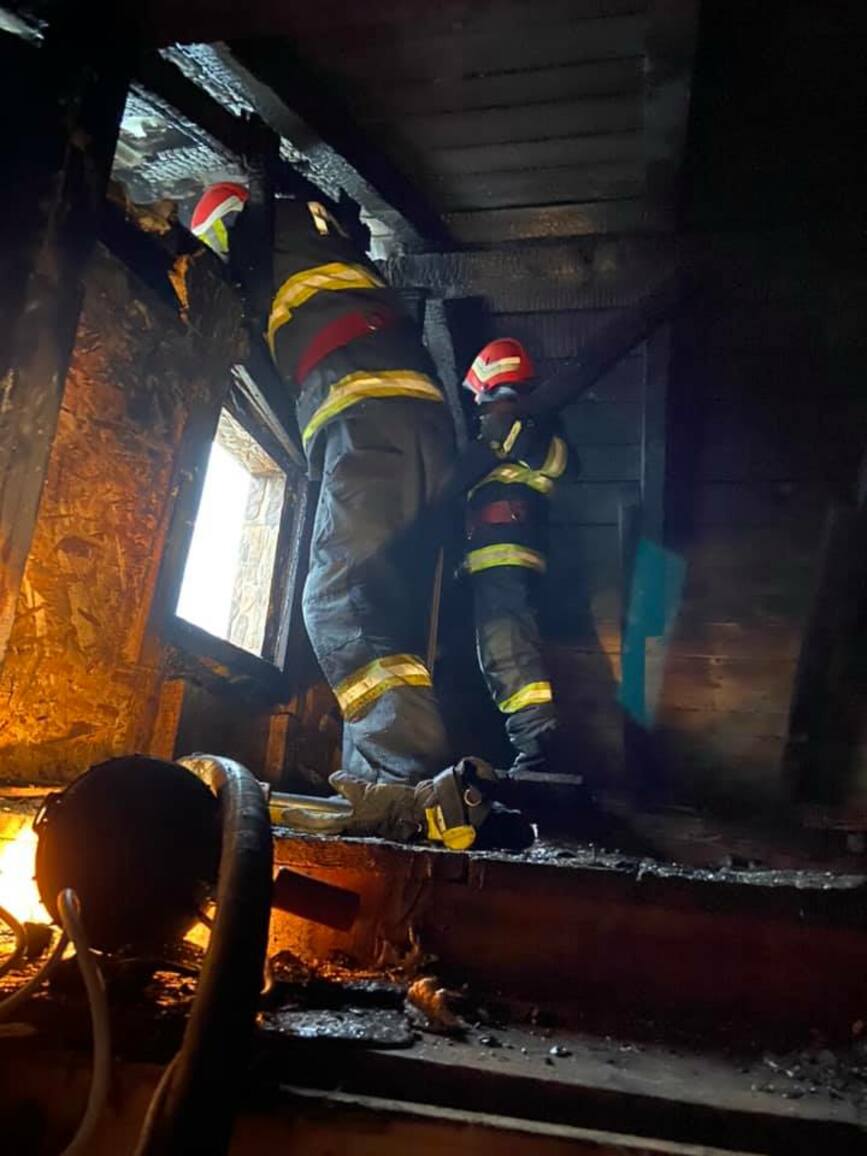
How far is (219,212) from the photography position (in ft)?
10.6

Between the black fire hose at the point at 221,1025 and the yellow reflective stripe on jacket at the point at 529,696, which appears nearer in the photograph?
the black fire hose at the point at 221,1025

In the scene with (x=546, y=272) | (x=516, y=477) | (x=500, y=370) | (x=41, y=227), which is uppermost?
(x=546, y=272)

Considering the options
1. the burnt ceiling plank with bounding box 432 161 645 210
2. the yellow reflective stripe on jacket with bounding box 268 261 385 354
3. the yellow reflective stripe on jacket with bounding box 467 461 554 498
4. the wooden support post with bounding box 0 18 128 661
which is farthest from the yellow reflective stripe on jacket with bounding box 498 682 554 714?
the wooden support post with bounding box 0 18 128 661

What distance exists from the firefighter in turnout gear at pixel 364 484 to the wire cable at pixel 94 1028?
3.55 feet

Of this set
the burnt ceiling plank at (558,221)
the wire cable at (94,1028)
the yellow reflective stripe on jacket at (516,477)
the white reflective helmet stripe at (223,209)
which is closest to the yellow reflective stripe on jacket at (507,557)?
the yellow reflective stripe on jacket at (516,477)

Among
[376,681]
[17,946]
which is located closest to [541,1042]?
[17,946]

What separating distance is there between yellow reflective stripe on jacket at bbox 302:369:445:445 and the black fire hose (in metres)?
2.07

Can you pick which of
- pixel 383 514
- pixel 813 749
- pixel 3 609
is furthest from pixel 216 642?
pixel 813 749

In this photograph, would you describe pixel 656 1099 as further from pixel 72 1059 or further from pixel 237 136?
pixel 237 136

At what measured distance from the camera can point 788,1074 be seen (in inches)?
62.2

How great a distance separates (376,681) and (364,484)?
30.4 inches

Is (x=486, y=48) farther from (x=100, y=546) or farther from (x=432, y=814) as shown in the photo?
(x=432, y=814)

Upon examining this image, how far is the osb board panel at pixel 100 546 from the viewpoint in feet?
7.34

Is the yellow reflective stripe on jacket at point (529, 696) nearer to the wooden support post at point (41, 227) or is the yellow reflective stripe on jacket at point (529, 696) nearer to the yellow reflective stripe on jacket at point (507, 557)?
the yellow reflective stripe on jacket at point (507, 557)
